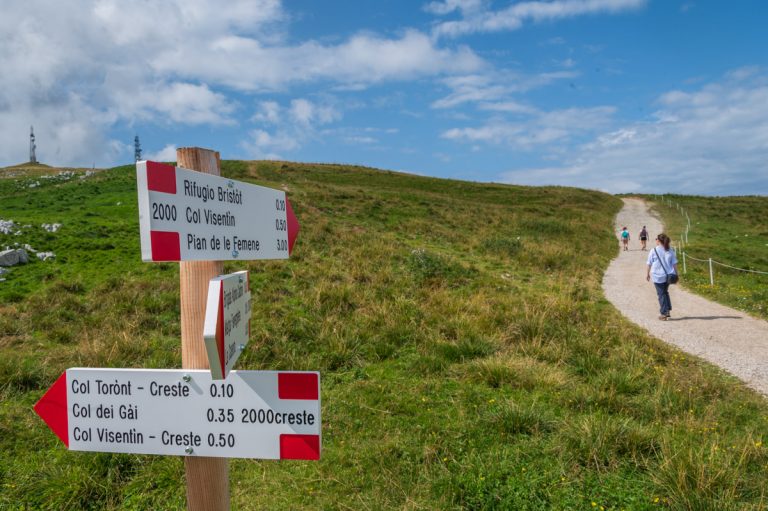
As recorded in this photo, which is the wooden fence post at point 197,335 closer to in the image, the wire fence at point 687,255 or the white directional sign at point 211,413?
the white directional sign at point 211,413

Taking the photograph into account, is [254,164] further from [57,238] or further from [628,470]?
[628,470]

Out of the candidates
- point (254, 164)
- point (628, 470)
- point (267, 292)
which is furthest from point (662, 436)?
point (254, 164)

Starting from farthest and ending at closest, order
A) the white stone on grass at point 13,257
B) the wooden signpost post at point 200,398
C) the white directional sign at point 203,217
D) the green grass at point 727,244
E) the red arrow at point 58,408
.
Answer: the green grass at point 727,244 < the white stone on grass at point 13,257 < the red arrow at point 58,408 < the wooden signpost post at point 200,398 < the white directional sign at point 203,217

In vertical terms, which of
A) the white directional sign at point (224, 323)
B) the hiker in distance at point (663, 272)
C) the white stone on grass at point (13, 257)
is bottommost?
the hiker in distance at point (663, 272)

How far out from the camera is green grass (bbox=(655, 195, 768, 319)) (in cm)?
1406

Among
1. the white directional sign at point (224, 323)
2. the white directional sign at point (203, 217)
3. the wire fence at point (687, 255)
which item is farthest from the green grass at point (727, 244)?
the white directional sign at point (224, 323)

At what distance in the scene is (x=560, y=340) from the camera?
26.0 feet

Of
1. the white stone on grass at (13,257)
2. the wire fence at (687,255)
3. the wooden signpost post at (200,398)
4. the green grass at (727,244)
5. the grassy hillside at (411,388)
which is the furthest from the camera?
the wire fence at (687,255)

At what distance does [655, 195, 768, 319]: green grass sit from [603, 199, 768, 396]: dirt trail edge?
2.36 feet

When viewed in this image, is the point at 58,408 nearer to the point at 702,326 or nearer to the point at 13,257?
the point at 702,326

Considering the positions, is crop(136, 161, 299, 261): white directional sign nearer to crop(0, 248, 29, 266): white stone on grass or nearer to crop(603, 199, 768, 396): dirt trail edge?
crop(603, 199, 768, 396): dirt trail edge

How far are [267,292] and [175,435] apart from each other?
8219mm

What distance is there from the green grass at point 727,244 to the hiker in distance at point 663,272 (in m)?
2.17

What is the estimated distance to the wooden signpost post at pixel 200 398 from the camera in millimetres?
2203
